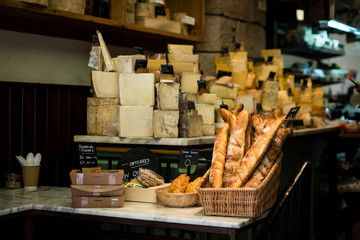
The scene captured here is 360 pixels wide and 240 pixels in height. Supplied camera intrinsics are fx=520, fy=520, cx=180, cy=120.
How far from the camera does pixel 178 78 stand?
3873 mm

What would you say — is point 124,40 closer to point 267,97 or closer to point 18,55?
point 18,55

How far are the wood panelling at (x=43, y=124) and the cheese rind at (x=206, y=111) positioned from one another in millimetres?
1008

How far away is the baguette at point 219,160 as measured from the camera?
2.59m

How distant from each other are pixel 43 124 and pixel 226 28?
277 cm

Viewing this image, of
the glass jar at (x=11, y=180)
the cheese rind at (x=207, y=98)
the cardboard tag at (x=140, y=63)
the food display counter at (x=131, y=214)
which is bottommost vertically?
the food display counter at (x=131, y=214)

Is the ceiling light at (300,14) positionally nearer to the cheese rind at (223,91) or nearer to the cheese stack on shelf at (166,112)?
the cheese rind at (223,91)

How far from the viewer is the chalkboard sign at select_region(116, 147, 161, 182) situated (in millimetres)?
3258

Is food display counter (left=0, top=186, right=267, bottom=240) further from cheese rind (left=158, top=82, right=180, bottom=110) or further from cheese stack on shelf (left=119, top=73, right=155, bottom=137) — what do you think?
cheese rind (left=158, top=82, right=180, bottom=110)

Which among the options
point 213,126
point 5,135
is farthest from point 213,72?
point 5,135

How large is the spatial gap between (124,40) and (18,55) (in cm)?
108

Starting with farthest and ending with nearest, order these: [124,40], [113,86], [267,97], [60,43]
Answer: [267,97], [124,40], [60,43], [113,86]

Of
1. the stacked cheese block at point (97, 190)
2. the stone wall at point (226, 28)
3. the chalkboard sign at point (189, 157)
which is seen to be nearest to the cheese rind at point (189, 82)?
the chalkboard sign at point (189, 157)

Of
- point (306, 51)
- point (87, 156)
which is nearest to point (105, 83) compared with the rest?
point (87, 156)

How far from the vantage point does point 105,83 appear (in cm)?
362
